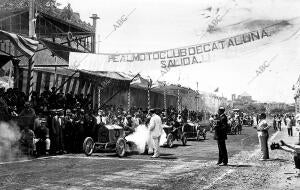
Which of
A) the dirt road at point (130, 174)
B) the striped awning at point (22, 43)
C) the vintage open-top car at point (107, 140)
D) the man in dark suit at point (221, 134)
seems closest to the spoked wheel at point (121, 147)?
the vintage open-top car at point (107, 140)

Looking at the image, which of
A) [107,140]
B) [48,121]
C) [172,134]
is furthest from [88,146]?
[172,134]

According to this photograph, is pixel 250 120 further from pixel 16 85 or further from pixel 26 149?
pixel 26 149

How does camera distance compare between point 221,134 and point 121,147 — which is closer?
point 221,134

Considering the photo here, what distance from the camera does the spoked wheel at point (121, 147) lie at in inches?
590

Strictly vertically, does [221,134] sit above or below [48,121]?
below

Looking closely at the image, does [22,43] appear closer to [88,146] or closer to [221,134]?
[88,146]

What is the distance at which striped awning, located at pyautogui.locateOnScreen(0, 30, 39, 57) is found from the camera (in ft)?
49.4

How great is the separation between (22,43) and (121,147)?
562 centimetres

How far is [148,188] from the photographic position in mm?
8297

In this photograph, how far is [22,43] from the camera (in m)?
15.5

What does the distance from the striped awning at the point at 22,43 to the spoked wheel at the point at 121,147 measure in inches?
195

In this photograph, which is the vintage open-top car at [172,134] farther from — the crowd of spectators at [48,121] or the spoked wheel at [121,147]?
the spoked wheel at [121,147]

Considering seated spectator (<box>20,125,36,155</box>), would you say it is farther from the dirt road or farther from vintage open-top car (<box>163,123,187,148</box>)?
vintage open-top car (<box>163,123,187,148</box>)

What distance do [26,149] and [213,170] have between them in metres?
7.21
